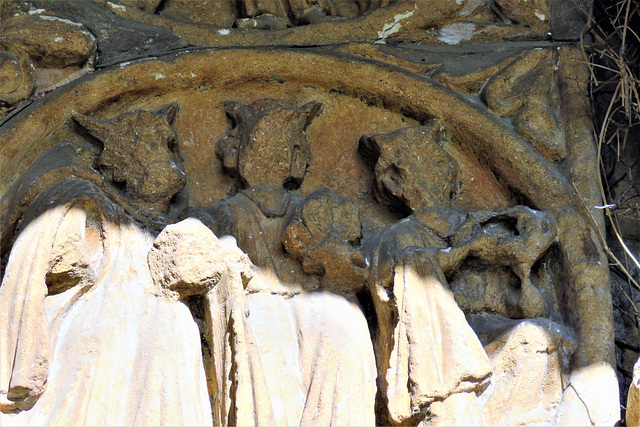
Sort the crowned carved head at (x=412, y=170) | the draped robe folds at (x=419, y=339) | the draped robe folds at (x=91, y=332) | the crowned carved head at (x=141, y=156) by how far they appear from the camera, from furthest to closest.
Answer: the crowned carved head at (x=412, y=170) < the crowned carved head at (x=141, y=156) < the draped robe folds at (x=419, y=339) < the draped robe folds at (x=91, y=332)

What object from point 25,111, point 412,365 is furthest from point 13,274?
point 412,365

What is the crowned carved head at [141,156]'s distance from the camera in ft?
14.4

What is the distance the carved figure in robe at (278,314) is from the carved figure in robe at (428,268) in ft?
0.43

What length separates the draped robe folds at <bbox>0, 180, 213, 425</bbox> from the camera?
361 centimetres

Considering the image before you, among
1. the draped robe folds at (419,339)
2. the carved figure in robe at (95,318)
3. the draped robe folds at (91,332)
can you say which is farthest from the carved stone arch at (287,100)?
the draped robe folds at (419,339)

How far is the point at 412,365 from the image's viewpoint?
148 inches

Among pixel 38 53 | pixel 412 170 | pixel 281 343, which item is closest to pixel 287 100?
pixel 412 170

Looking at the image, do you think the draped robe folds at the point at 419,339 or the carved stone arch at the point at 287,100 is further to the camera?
the carved stone arch at the point at 287,100

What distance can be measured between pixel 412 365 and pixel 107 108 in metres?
1.89

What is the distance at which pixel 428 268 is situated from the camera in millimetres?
4023

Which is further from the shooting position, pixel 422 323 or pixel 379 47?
pixel 379 47

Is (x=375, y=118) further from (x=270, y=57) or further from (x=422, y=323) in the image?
(x=422, y=323)

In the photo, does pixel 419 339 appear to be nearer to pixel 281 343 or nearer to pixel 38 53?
pixel 281 343

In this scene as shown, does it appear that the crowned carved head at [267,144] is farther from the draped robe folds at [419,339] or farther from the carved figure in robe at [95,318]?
the draped robe folds at [419,339]
